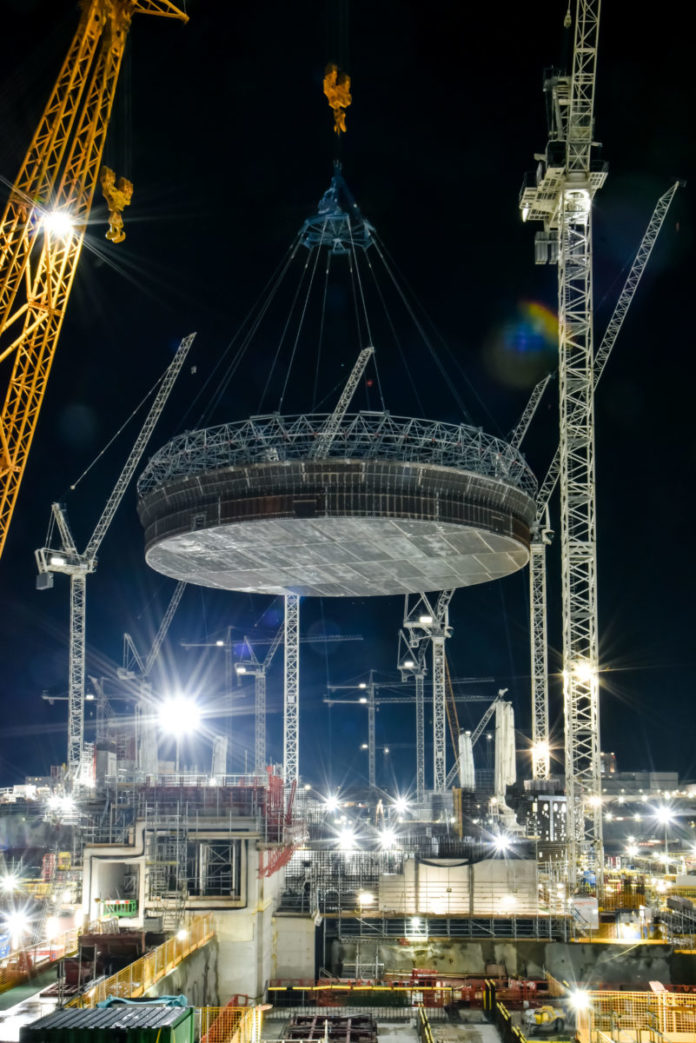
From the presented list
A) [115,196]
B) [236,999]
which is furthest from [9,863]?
[115,196]

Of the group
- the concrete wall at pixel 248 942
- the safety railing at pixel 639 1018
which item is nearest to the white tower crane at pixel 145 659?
the concrete wall at pixel 248 942

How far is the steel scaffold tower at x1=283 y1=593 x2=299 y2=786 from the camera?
7588 centimetres

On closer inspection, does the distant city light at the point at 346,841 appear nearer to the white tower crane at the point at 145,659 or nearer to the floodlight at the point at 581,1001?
the floodlight at the point at 581,1001

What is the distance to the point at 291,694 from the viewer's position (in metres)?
78.8

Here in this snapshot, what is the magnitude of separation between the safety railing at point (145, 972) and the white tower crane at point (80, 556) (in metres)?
67.5

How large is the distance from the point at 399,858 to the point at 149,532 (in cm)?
2229

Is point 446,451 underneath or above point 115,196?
underneath

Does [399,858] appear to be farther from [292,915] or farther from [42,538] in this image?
[42,538]

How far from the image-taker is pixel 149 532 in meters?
55.8

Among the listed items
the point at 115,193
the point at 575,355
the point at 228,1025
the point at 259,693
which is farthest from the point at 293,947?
the point at 259,693

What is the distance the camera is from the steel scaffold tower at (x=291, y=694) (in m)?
75.9

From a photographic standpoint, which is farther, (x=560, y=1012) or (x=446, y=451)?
(x=446, y=451)

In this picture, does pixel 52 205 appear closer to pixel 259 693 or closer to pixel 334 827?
pixel 334 827

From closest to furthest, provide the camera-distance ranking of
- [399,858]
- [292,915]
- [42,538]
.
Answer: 1. [292,915]
2. [399,858]
3. [42,538]
